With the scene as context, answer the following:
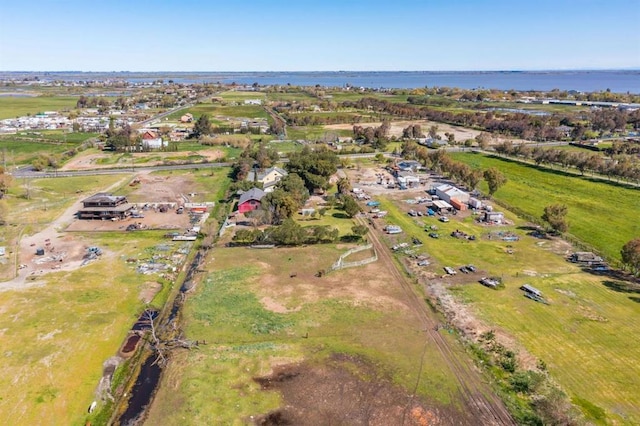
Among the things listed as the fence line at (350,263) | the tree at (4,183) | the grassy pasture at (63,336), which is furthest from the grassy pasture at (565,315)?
the tree at (4,183)

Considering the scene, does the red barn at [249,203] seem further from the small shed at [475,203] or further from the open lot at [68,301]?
the small shed at [475,203]

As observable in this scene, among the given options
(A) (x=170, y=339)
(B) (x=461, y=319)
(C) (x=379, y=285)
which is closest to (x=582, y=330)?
(B) (x=461, y=319)

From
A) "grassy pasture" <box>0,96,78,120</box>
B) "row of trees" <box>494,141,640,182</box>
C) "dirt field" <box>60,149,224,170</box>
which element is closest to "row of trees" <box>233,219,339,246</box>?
"dirt field" <box>60,149,224,170</box>

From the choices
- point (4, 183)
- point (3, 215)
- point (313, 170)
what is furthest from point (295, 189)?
point (4, 183)

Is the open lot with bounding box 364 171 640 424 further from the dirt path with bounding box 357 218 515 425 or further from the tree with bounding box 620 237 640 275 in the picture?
the dirt path with bounding box 357 218 515 425

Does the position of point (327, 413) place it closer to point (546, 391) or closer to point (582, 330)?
point (546, 391)
